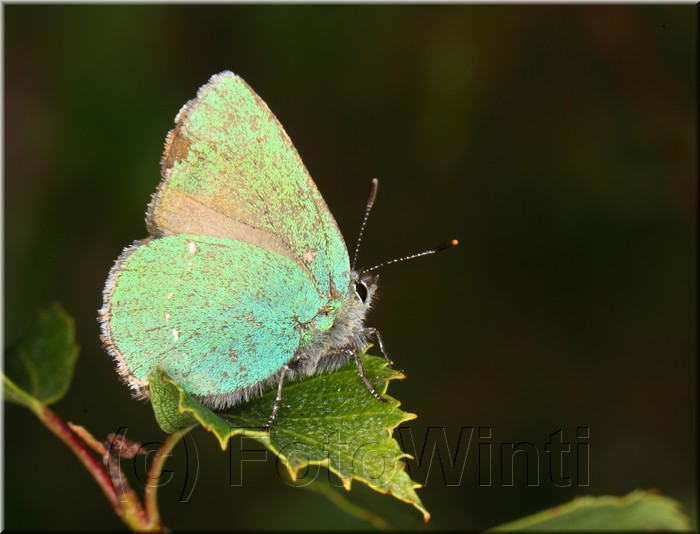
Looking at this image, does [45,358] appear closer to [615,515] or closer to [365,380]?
[365,380]

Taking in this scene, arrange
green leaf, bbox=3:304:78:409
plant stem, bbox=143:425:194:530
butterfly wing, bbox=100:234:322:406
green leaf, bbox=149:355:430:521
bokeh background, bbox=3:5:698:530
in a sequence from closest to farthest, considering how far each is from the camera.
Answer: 1. green leaf, bbox=149:355:430:521
2. plant stem, bbox=143:425:194:530
3. butterfly wing, bbox=100:234:322:406
4. green leaf, bbox=3:304:78:409
5. bokeh background, bbox=3:5:698:530

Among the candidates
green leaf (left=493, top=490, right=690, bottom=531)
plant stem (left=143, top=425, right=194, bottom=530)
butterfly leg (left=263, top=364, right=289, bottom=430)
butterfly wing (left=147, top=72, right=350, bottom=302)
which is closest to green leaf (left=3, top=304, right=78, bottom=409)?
plant stem (left=143, top=425, right=194, bottom=530)

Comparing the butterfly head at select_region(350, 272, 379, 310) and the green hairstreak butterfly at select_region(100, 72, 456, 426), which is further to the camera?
the butterfly head at select_region(350, 272, 379, 310)

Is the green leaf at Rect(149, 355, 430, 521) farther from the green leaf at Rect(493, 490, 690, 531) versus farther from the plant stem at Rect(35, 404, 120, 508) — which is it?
the green leaf at Rect(493, 490, 690, 531)

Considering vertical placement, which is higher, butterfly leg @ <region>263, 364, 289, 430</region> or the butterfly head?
the butterfly head

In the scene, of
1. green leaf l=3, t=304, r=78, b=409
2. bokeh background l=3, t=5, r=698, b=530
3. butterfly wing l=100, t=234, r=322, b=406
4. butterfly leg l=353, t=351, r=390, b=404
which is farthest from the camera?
bokeh background l=3, t=5, r=698, b=530

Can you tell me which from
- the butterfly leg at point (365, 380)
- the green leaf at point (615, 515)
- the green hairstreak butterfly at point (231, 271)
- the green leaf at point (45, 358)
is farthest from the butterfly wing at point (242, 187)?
the green leaf at point (615, 515)

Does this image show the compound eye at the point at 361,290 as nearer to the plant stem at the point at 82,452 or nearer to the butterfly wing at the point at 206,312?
the butterfly wing at the point at 206,312

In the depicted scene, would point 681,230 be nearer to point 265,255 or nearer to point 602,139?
point 602,139
